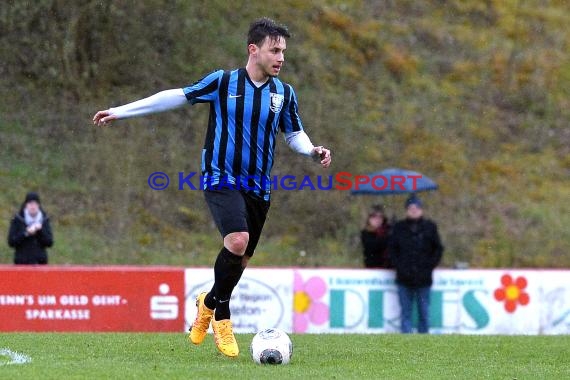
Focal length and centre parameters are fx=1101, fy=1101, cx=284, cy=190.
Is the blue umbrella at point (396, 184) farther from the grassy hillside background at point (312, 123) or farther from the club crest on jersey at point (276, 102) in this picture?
the club crest on jersey at point (276, 102)

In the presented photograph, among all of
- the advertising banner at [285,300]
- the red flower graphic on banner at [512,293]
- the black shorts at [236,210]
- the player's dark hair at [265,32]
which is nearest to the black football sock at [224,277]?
the black shorts at [236,210]

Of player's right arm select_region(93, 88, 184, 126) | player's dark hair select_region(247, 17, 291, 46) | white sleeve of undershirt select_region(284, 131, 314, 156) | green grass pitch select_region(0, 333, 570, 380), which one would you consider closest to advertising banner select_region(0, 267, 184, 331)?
green grass pitch select_region(0, 333, 570, 380)

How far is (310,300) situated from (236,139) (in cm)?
716

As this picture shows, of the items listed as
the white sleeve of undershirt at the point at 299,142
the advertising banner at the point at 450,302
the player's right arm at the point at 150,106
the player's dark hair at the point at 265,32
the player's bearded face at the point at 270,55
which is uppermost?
the player's dark hair at the point at 265,32

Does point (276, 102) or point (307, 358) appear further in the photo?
point (307, 358)

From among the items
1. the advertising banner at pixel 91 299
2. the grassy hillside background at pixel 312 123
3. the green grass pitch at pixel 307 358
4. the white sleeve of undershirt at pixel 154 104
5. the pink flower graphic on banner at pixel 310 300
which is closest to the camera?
the green grass pitch at pixel 307 358

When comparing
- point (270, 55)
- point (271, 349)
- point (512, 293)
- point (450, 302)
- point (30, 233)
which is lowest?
→ point (450, 302)

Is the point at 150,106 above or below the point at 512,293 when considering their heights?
above

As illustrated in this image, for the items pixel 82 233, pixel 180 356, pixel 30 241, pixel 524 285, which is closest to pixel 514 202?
pixel 524 285

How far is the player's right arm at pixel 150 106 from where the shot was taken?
7773 mm

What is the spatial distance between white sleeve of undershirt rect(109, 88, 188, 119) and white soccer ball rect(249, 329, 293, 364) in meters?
1.77

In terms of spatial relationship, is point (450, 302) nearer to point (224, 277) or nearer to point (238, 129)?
point (224, 277)

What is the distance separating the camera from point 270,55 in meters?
7.95

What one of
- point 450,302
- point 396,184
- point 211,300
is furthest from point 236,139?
point 396,184
